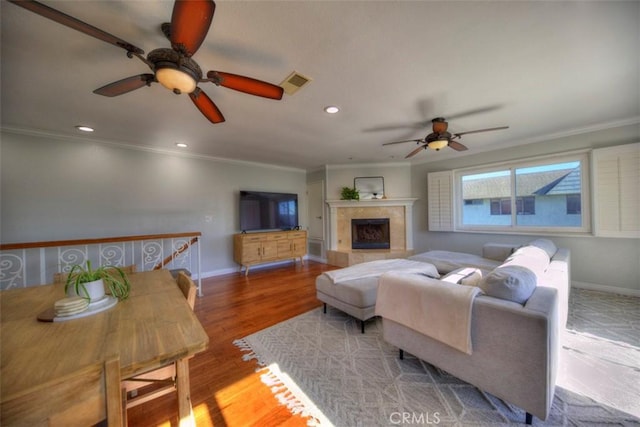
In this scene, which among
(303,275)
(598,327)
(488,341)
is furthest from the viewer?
(303,275)

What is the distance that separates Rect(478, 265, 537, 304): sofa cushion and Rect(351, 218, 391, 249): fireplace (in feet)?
12.4

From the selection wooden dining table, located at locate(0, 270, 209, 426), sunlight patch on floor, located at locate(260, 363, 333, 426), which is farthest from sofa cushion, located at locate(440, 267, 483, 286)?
wooden dining table, located at locate(0, 270, 209, 426)

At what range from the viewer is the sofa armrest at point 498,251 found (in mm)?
3427

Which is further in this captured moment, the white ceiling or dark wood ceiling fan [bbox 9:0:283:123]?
the white ceiling

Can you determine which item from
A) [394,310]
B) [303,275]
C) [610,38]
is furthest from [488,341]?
[303,275]

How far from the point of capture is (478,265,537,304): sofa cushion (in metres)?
1.36

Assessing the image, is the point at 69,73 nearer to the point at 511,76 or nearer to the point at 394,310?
the point at 394,310

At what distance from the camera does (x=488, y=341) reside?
134 centimetres

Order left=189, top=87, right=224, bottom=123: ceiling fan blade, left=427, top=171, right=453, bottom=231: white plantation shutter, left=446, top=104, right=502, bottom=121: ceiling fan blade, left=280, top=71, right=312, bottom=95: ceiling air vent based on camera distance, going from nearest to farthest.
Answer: left=189, top=87, right=224, bottom=123: ceiling fan blade
left=280, top=71, right=312, bottom=95: ceiling air vent
left=446, top=104, right=502, bottom=121: ceiling fan blade
left=427, top=171, right=453, bottom=231: white plantation shutter

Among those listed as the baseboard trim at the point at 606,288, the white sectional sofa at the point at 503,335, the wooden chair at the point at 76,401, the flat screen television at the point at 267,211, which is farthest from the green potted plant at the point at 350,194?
the wooden chair at the point at 76,401

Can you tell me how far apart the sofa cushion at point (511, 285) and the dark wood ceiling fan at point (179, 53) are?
6.41ft

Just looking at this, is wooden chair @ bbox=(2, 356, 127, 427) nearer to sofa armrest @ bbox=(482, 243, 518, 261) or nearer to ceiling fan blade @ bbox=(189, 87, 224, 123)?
ceiling fan blade @ bbox=(189, 87, 224, 123)

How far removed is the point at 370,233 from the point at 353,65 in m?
4.16

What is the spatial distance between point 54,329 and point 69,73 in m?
2.05
